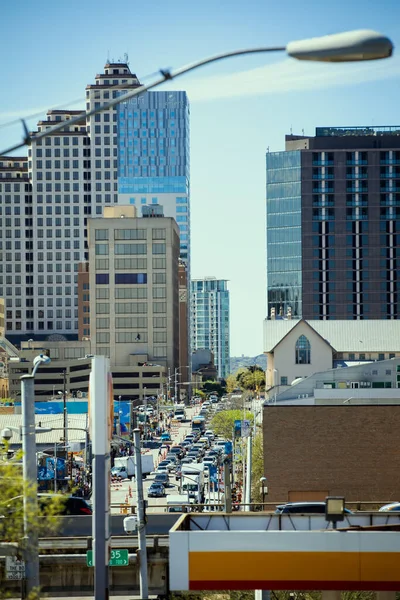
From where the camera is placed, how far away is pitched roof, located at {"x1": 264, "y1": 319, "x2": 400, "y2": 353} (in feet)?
370

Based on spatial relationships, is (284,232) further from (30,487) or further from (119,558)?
(30,487)

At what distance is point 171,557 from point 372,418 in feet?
118

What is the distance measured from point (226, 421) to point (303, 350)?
87.9ft

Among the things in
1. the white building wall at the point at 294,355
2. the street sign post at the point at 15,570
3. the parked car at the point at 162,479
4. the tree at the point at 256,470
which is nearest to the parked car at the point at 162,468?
the parked car at the point at 162,479

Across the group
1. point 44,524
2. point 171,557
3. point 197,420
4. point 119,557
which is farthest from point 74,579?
point 197,420

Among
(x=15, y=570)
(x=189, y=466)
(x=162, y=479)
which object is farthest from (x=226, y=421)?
(x=15, y=570)

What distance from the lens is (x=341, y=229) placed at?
19225 centimetres

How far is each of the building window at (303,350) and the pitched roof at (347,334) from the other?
73.4 inches

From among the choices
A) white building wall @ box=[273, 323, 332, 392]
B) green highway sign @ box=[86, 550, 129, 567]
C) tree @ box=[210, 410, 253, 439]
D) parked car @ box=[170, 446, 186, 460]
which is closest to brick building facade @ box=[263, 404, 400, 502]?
green highway sign @ box=[86, 550, 129, 567]

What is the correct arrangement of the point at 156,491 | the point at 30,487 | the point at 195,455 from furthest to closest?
the point at 195,455, the point at 156,491, the point at 30,487

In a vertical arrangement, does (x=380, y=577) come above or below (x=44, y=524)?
below

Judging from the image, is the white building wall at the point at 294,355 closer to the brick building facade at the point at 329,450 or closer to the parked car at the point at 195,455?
the parked car at the point at 195,455

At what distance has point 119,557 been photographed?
3538 cm

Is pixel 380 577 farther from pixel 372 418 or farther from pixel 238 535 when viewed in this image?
pixel 372 418
